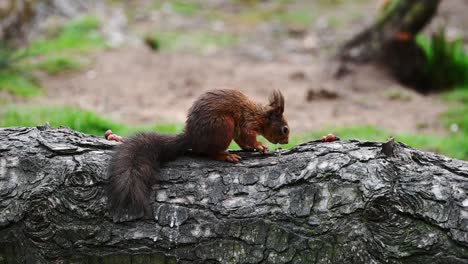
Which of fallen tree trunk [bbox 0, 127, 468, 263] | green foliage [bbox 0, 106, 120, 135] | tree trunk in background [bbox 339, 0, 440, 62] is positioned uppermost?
tree trunk in background [bbox 339, 0, 440, 62]

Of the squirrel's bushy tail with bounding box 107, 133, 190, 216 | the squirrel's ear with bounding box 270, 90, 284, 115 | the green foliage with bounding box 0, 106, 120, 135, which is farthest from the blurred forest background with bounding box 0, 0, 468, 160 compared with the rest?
the squirrel's bushy tail with bounding box 107, 133, 190, 216

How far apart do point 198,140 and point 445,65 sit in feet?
22.6

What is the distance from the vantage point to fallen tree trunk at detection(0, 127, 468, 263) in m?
3.07

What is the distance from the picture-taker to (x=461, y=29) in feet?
42.8

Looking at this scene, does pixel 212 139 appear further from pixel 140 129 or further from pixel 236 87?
pixel 236 87

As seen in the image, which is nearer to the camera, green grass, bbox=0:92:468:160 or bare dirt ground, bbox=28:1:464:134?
green grass, bbox=0:92:468:160

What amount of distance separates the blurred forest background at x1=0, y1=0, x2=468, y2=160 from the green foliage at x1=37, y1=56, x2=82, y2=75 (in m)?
0.02

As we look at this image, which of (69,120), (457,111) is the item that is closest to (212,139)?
(69,120)

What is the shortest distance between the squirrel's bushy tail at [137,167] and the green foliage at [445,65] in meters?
6.91

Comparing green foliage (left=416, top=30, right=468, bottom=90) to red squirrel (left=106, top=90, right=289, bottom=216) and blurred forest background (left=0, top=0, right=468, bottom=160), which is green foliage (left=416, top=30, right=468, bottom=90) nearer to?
blurred forest background (left=0, top=0, right=468, bottom=160)

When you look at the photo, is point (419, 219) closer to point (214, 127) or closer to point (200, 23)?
point (214, 127)

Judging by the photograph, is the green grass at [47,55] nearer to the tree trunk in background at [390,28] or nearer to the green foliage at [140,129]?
the green foliage at [140,129]

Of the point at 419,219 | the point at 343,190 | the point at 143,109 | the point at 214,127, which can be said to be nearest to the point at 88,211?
the point at 214,127

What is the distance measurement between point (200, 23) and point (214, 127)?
34.0 ft
